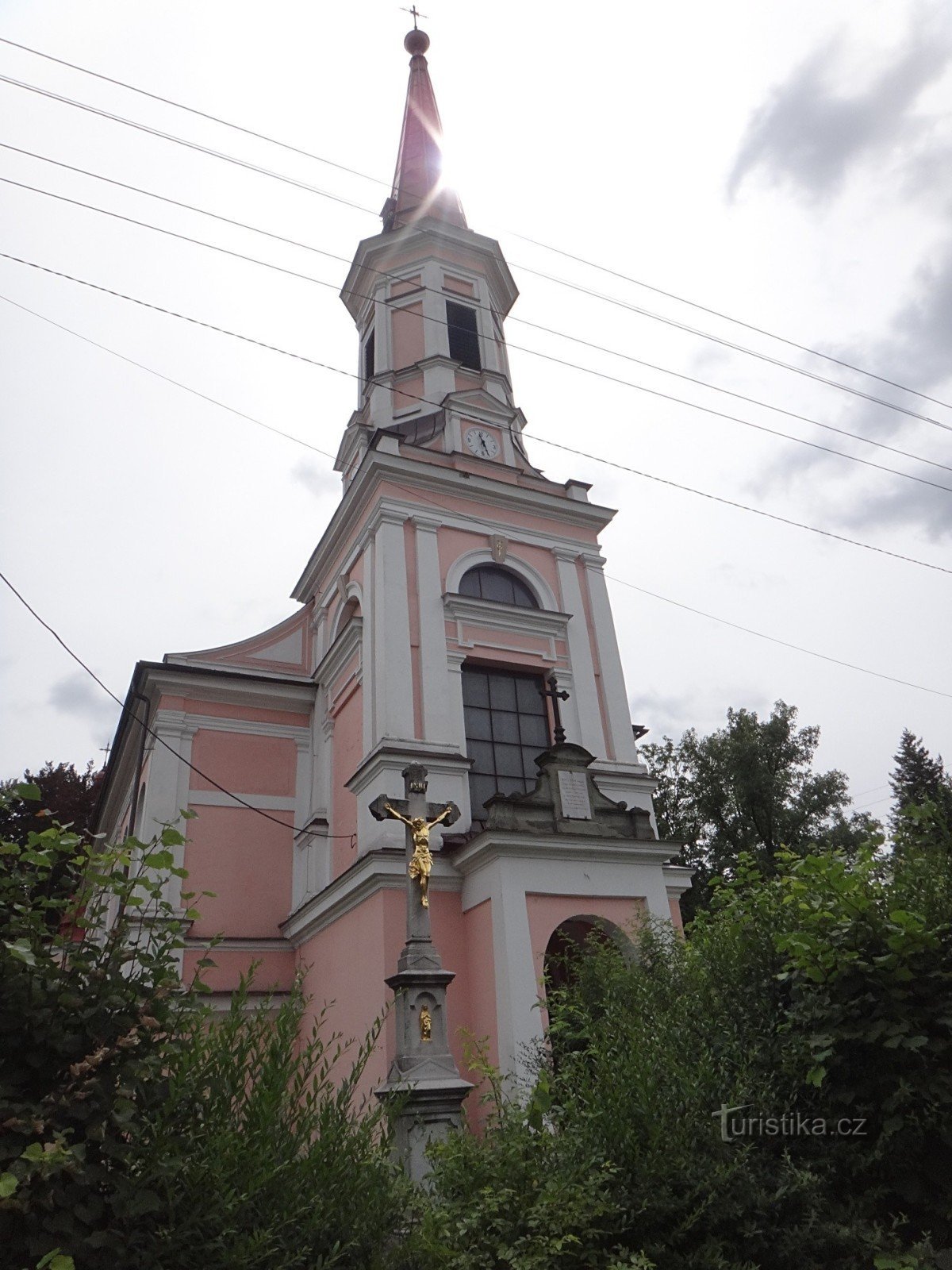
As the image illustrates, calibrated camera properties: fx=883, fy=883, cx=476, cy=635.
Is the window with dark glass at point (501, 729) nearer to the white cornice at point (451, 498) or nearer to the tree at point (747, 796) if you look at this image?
the white cornice at point (451, 498)

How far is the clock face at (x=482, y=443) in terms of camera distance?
56.4 ft

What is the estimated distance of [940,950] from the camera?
4.84 m

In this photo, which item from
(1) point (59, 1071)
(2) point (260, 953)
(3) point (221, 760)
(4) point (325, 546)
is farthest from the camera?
(4) point (325, 546)

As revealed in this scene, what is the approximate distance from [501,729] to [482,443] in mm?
6172

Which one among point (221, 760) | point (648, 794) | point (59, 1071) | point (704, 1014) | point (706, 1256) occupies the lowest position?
point (706, 1256)

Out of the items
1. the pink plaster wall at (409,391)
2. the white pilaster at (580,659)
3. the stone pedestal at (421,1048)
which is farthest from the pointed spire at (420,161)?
the stone pedestal at (421,1048)

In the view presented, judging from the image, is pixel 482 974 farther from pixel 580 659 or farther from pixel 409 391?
pixel 409 391

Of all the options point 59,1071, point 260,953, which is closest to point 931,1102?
point 59,1071

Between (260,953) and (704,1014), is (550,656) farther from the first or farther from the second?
(704,1014)

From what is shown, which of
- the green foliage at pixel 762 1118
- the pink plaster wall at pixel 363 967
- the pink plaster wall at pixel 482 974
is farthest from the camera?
the pink plaster wall at pixel 363 967

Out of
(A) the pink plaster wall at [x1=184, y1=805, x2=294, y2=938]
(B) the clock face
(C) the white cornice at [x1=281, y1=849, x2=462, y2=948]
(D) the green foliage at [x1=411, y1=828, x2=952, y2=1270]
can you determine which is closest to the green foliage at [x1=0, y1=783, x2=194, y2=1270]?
(D) the green foliage at [x1=411, y1=828, x2=952, y2=1270]

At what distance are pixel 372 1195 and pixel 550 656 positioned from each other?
38.7ft

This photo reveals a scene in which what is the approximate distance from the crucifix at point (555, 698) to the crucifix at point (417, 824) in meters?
3.71

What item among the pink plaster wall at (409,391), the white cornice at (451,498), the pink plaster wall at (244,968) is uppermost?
the pink plaster wall at (409,391)
